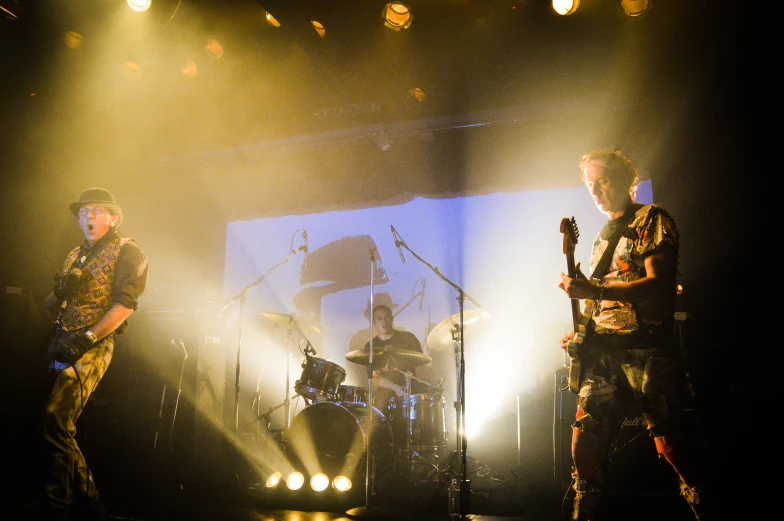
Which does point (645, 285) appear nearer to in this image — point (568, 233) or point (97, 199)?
point (568, 233)

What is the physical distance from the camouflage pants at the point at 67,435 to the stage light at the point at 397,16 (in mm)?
3804

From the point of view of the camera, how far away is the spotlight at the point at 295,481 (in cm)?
455

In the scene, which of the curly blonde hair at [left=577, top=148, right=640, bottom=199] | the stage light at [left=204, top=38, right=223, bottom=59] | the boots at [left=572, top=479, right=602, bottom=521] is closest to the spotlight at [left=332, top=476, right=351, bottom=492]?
the boots at [left=572, top=479, right=602, bottom=521]

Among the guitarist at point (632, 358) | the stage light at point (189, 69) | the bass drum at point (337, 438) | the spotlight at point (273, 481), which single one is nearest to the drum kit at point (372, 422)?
the bass drum at point (337, 438)

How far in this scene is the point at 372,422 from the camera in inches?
197

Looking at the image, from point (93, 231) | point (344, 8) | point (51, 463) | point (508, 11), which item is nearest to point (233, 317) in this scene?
point (93, 231)

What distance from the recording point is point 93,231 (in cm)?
390

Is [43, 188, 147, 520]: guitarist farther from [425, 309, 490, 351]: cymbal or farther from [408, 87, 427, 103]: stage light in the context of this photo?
[408, 87, 427, 103]: stage light

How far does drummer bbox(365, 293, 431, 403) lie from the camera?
18.3ft

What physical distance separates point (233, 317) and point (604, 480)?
524 cm

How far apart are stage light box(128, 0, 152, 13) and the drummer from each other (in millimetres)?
4005

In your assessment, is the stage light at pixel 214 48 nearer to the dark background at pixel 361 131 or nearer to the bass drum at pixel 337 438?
the dark background at pixel 361 131

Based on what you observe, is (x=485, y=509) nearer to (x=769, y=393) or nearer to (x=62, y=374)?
(x=769, y=393)

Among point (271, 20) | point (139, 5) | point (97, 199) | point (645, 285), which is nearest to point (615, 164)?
point (645, 285)
